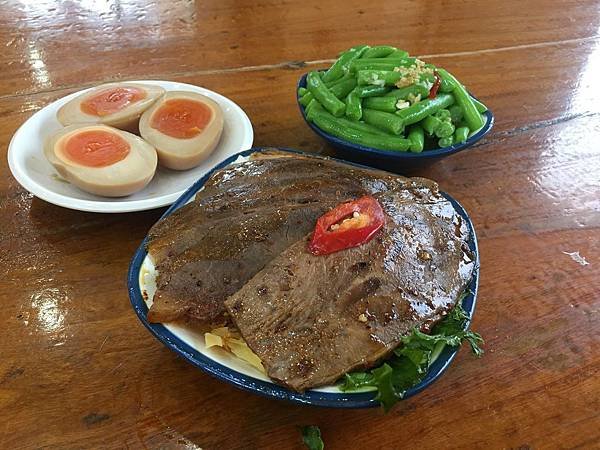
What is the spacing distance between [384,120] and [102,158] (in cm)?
107

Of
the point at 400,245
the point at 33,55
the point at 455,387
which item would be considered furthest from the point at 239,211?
the point at 33,55

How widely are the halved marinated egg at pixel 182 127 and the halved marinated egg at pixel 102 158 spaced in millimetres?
69

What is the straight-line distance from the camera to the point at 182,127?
228 centimetres

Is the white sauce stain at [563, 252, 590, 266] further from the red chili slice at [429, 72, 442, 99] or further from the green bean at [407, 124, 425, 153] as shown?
the red chili slice at [429, 72, 442, 99]

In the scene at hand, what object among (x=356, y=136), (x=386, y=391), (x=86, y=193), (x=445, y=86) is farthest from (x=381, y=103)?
(x=386, y=391)

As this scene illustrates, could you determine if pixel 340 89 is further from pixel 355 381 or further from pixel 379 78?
pixel 355 381

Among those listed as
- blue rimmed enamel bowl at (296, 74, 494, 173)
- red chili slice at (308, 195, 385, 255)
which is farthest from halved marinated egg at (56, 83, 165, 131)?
red chili slice at (308, 195, 385, 255)

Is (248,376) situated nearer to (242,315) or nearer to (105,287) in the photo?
(242,315)

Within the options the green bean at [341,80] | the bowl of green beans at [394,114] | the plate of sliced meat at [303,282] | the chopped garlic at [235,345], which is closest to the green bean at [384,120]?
the bowl of green beans at [394,114]

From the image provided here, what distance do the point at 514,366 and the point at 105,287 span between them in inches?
50.9

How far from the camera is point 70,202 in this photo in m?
1.95

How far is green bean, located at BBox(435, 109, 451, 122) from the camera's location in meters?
2.20

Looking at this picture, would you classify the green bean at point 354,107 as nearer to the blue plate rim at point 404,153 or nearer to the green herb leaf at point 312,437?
the blue plate rim at point 404,153

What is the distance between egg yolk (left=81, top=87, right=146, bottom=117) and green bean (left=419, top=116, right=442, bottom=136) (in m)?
1.17
